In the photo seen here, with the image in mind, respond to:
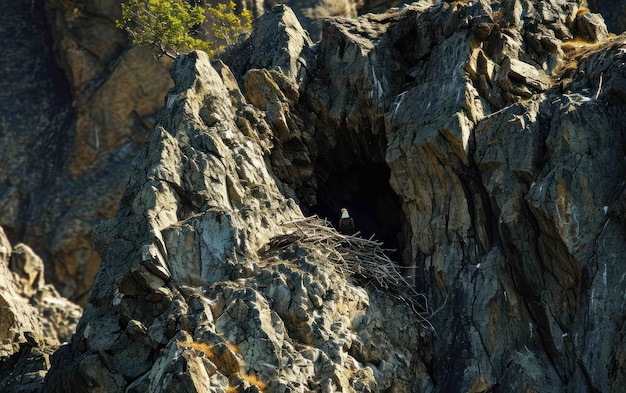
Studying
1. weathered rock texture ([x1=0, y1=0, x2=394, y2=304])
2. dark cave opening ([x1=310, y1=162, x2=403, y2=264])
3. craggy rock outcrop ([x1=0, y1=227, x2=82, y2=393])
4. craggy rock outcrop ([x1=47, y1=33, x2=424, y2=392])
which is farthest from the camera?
weathered rock texture ([x1=0, y1=0, x2=394, y2=304])

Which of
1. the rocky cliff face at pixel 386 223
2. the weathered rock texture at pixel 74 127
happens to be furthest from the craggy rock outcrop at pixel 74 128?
the rocky cliff face at pixel 386 223

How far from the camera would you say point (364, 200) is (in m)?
33.1

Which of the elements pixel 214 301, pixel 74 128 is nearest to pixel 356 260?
pixel 214 301

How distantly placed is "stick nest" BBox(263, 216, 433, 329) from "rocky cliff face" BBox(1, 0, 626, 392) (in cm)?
8

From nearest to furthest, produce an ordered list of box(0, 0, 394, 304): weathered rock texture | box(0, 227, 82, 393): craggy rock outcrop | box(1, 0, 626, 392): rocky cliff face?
box(1, 0, 626, 392): rocky cliff face → box(0, 227, 82, 393): craggy rock outcrop → box(0, 0, 394, 304): weathered rock texture

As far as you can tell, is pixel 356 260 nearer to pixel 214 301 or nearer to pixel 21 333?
pixel 214 301

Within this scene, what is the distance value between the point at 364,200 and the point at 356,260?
5.91 metres

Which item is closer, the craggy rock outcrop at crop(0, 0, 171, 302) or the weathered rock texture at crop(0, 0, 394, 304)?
the weathered rock texture at crop(0, 0, 394, 304)

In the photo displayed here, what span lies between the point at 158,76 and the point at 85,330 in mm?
33302

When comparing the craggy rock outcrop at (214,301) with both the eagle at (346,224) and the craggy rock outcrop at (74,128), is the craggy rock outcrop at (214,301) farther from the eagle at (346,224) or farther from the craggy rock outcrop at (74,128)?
the craggy rock outcrop at (74,128)

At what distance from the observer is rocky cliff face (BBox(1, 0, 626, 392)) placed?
23703 millimetres

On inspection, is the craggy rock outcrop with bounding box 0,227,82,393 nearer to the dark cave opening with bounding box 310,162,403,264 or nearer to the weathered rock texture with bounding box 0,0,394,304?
the dark cave opening with bounding box 310,162,403,264

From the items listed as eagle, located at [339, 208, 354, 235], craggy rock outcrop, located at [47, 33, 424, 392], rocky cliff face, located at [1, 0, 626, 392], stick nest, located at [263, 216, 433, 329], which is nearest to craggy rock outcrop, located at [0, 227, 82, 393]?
rocky cliff face, located at [1, 0, 626, 392]

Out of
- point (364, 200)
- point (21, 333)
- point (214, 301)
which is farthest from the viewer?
point (364, 200)
